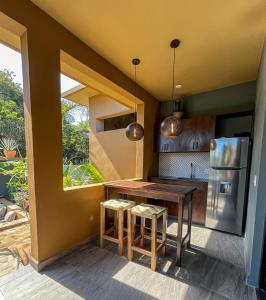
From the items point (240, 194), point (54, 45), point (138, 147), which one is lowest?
point (240, 194)

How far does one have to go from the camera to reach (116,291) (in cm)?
153

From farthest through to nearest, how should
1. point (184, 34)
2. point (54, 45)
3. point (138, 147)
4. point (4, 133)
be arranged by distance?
point (4, 133)
point (138, 147)
point (184, 34)
point (54, 45)

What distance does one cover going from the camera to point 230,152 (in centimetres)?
275

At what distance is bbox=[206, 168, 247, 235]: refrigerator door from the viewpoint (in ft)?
8.87

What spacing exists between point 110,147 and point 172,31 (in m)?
3.45

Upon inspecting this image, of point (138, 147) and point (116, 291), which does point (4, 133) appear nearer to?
point (138, 147)

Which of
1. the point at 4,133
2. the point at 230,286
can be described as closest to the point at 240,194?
the point at 230,286

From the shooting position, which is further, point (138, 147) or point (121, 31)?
point (138, 147)

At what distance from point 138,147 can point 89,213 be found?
6.21ft

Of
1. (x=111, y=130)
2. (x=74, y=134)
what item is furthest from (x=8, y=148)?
(x=74, y=134)

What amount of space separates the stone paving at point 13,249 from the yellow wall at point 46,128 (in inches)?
12.2

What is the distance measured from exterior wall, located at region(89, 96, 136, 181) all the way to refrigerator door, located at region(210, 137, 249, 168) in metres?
1.95

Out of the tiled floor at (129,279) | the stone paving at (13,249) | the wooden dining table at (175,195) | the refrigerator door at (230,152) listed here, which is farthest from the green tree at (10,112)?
the refrigerator door at (230,152)

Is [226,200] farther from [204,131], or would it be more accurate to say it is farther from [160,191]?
[160,191]
